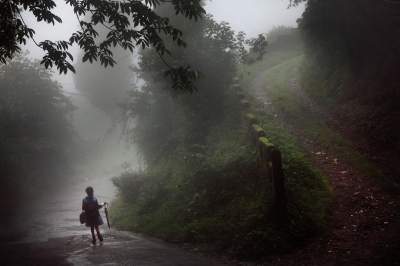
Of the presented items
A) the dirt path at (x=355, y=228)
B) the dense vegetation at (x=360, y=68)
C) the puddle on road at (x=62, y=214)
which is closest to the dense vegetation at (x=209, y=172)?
the dirt path at (x=355, y=228)

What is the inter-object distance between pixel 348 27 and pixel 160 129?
31.5ft

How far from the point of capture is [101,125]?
5784 cm

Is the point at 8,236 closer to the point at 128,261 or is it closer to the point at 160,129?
the point at 160,129

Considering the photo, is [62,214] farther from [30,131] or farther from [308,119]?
[308,119]

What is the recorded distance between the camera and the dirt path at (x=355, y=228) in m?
8.01

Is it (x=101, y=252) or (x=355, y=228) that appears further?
(x=101, y=252)

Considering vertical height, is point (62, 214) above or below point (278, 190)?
above

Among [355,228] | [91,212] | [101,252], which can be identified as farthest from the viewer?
[91,212]

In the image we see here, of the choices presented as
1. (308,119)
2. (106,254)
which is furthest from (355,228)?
(308,119)

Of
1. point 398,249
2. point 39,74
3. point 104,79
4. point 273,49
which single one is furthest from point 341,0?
point 104,79

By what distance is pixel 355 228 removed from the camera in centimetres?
908

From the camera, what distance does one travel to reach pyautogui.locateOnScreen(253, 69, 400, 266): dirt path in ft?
26.3

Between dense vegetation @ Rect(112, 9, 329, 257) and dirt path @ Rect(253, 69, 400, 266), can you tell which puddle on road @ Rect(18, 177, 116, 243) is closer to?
dense vegetation @ Rect(112, 9, 329, 257)

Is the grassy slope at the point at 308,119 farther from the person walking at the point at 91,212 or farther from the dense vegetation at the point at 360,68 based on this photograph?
the person walking at the point at 91,212
